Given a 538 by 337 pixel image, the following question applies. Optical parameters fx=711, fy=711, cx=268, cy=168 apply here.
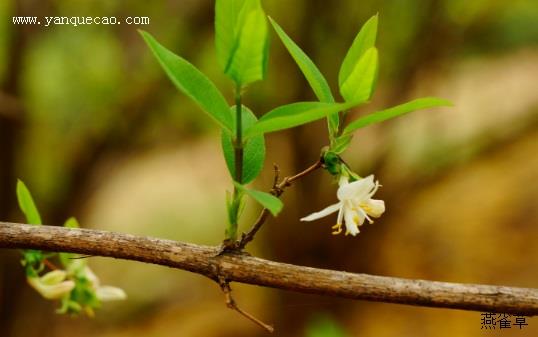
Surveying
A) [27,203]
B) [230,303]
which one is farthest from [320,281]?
[27,203]

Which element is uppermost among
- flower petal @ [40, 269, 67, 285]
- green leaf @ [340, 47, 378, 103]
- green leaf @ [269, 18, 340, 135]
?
green leaf @ [269, 18, 340, 135]

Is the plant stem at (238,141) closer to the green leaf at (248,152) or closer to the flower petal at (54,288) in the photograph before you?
the green leaf at (248,152)

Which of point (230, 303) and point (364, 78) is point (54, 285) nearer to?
point (230, 303)

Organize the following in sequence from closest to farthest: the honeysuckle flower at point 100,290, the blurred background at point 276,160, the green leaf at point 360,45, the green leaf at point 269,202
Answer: the green leaf at point 269,202 → the green leaf at point 360,45 → the honeysuckle flower at point 100,290 → the blurred background at point 276,160

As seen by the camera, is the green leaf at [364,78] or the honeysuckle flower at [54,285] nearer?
the green leaf at [364,78]

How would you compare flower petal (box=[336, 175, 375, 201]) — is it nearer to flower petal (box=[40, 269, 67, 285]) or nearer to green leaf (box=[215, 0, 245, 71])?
green leaf (box=[215, 0, 245, 71])

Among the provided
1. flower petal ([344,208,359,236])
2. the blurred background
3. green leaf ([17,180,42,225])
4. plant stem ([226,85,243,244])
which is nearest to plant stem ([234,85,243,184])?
plant stem ([226,85,243,244])

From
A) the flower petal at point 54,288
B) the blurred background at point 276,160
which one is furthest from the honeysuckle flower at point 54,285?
the blurred background at point 276,160

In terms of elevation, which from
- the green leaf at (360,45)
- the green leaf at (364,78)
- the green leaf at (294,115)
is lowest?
the green leaf at (294,115)

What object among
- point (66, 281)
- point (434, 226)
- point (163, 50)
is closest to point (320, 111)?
point (163, 50)
